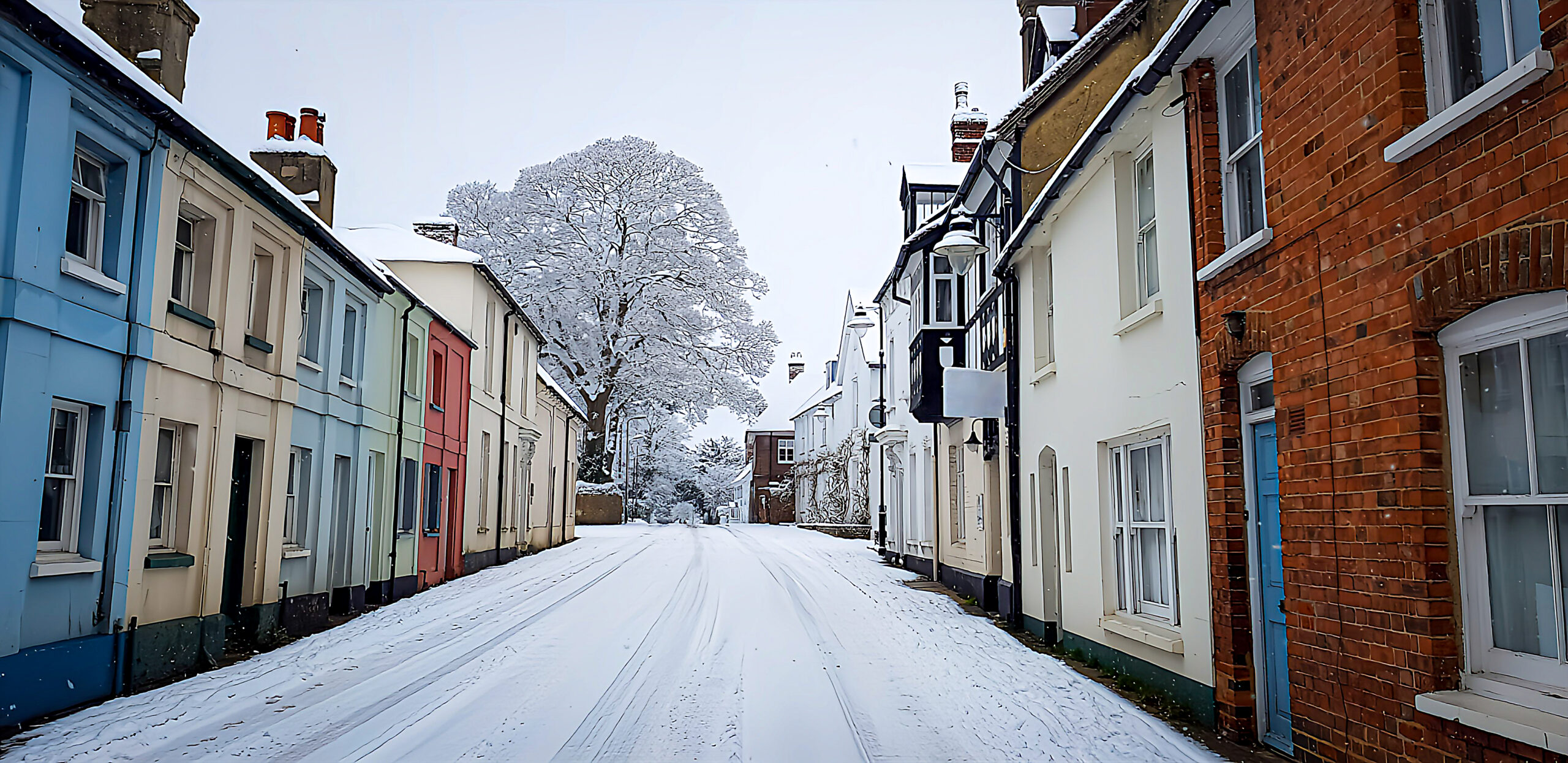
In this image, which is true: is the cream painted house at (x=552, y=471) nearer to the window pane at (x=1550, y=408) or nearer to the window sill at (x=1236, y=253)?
the window sill at (x=1236, y=253)

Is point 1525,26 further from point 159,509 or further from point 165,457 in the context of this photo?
point 159,509

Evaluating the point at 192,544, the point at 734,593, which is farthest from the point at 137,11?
the point at 734,593

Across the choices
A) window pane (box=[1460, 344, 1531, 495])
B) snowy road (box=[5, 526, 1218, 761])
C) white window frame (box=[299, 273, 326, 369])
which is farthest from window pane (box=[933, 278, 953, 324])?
window pane (box=[1460, 344, 1531, 495])

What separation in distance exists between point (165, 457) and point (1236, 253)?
31.4ft

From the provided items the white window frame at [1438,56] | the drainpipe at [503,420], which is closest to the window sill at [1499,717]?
the white window frame at [1438,56]

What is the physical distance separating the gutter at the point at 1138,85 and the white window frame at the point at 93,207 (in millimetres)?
8409

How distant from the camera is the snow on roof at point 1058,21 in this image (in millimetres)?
13562

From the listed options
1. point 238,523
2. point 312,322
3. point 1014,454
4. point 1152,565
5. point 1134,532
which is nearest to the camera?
point 1152,565

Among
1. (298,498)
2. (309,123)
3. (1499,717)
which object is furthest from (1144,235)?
(309,123)

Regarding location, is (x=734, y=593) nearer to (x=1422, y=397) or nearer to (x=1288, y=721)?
(x=1288, y=721)

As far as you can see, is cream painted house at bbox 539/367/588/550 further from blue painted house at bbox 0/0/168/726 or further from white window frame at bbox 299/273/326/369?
blue painted house at bbox 0/0/168/726

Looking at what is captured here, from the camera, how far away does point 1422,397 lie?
15.5ft

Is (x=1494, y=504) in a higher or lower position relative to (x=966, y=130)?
lower

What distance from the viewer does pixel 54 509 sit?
780 centimetres
